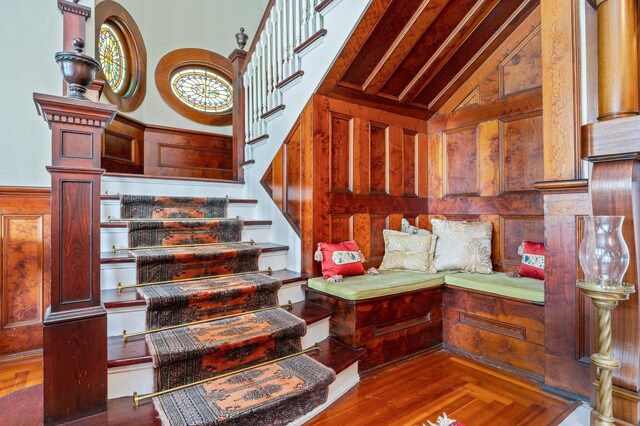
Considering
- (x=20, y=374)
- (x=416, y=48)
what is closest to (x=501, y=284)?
(x=416, y=48)

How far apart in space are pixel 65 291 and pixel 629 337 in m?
2.36

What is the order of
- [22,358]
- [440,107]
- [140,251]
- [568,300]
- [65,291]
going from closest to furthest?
[65,291] < [568,300] < [140,251] < [22,358] < [440,107]

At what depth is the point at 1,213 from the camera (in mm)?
2396

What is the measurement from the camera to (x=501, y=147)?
2760 millimetres

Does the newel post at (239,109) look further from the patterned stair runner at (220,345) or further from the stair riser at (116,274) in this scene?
the patterned stair runner at (220,345)

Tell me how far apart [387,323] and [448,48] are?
7.34ft

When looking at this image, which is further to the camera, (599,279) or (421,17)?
(421,17)

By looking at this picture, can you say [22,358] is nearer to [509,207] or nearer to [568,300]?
[568,300]

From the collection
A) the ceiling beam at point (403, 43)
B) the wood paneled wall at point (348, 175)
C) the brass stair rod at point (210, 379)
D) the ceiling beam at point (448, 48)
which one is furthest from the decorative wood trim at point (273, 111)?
the brass stair rod at point (210, 379)

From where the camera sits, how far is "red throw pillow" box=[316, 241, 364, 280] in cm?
245

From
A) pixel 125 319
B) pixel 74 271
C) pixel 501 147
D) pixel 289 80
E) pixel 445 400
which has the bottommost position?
pixel 445 400

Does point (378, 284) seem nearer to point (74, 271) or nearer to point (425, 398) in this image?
point (425, 398)

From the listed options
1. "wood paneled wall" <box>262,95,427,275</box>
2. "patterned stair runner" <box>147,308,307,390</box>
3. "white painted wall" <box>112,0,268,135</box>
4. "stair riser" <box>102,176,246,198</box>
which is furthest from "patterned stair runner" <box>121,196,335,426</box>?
"white painted wall" <box>112,0,268,135</box>

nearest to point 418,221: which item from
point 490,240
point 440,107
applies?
point 490,240
